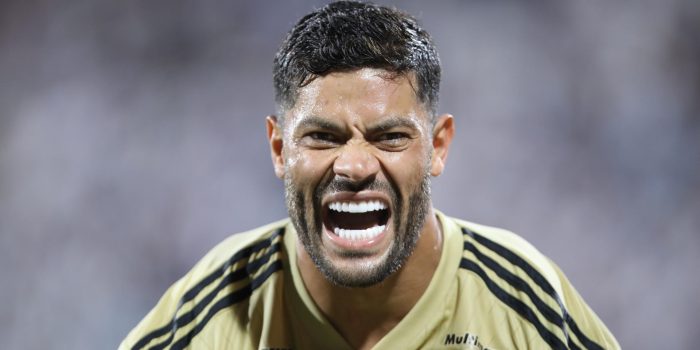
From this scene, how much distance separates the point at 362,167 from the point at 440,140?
39cm

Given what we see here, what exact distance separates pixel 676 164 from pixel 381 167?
2.37 metres

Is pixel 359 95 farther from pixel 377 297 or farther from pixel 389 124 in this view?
pixel 377 297

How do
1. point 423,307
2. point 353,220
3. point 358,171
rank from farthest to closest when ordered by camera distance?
point 423,307
point 353,220
point 358,171

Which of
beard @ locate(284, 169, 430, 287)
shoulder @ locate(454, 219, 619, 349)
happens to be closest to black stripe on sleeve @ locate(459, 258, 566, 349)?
shoulder @ locate(454, 219, 619, 349)

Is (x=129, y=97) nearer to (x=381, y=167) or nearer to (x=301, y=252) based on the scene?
(x=301, y=252)

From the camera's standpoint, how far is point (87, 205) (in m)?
4.22

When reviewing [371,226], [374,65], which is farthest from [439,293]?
[374,65]

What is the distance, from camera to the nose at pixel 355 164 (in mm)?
2201

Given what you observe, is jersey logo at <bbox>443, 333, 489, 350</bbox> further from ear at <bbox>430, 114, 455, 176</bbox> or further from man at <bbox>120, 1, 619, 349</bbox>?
ear at <bbox>430, 114, 455, 176</bbox>

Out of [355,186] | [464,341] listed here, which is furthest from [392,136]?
[464,341]

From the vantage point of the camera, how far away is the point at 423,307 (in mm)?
2445

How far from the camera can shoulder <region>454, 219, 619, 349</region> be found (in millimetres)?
2410

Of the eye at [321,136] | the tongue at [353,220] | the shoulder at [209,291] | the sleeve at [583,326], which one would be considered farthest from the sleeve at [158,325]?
the sleeve at [583,326]

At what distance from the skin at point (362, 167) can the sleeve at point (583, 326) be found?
19.5 inches
